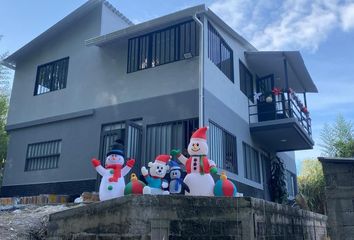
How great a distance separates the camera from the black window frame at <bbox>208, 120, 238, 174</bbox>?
33.2 feet

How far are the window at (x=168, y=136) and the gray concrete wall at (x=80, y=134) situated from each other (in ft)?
0.58

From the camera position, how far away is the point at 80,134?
39.7ft

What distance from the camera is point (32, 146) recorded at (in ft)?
43.9

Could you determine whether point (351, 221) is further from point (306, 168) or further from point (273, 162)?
point (306, 168)

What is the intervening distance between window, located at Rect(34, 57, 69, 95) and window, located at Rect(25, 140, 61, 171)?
2169 millimetres

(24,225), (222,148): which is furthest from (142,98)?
(24,225)

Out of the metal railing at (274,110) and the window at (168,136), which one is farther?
the metal railing at (274,110)

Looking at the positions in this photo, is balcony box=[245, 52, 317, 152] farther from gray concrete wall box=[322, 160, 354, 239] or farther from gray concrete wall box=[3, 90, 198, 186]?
gray concrete wall box=[322, 160, 354, 239]

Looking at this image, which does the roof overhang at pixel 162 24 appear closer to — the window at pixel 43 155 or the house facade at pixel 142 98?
the house facade at pixel 142 98

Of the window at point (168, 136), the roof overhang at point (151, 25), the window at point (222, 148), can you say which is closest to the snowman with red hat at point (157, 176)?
the window at point (168, 136)

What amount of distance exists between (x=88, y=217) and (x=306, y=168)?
2186 centimetres

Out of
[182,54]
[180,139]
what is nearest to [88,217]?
[180,139]

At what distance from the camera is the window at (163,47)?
10859 mm

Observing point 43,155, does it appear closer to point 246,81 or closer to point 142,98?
point 142,98
